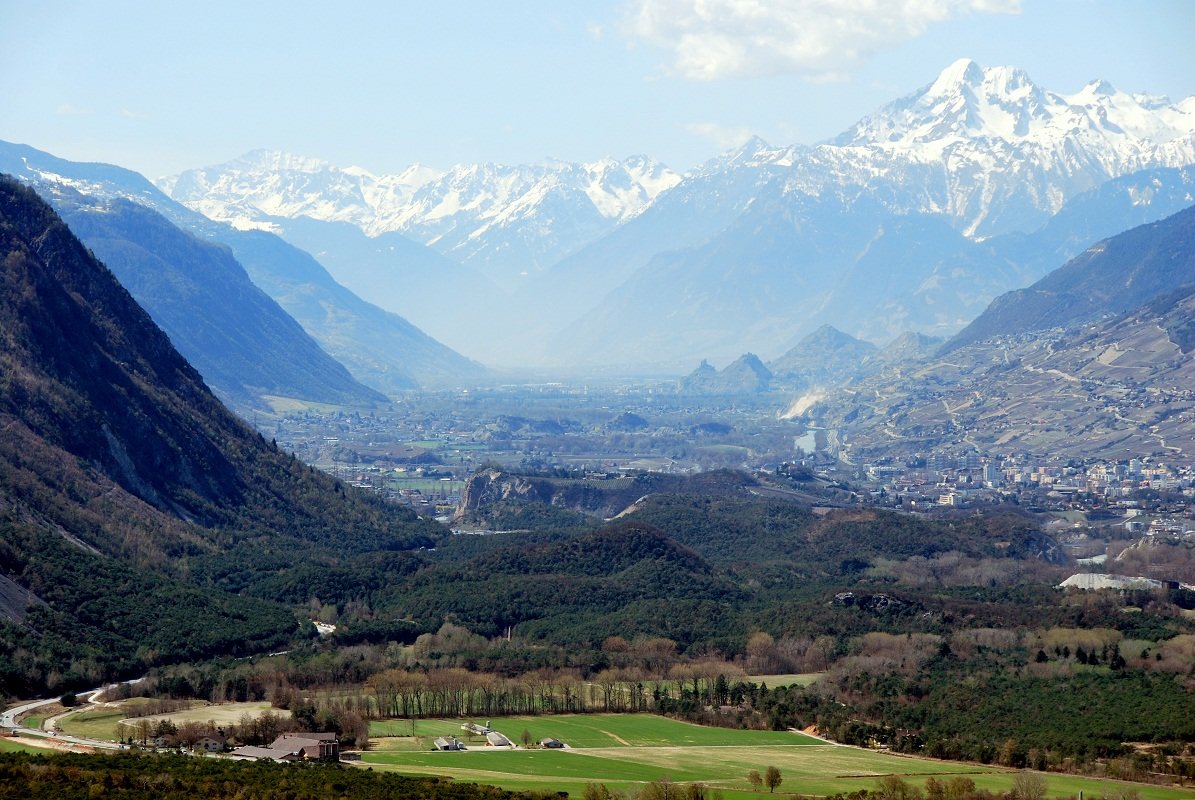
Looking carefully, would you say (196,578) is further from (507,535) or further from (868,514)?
(868,514)

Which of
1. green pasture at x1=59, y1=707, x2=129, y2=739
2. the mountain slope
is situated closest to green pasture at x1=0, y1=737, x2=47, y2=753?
green pasture at x1=59, y1=707, x2=129, y2=739

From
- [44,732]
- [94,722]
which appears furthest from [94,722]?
[44,732]

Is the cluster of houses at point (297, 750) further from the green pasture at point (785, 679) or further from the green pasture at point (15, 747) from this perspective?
the green pasture at point (785, 679)

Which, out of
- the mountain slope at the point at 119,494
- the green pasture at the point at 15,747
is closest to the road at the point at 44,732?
the green pasture at the point at 15,747

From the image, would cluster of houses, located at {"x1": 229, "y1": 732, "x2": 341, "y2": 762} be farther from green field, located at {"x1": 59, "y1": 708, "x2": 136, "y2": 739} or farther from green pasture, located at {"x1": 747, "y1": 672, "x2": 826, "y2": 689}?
green pasture, located at {"x1": 747, "y1": 672, "x2": 826, "y2": 689}

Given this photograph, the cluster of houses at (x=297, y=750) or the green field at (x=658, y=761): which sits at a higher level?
the cluster of houses at (x=297, y=750)

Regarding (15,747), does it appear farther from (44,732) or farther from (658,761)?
(658,761)
